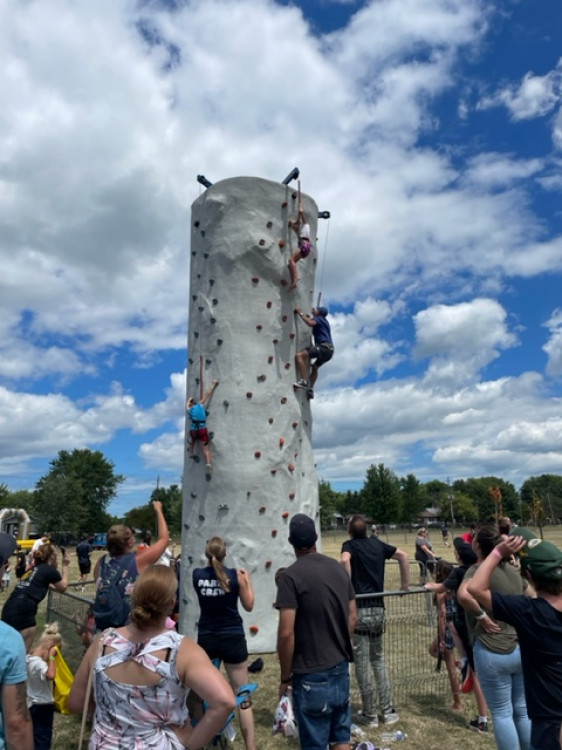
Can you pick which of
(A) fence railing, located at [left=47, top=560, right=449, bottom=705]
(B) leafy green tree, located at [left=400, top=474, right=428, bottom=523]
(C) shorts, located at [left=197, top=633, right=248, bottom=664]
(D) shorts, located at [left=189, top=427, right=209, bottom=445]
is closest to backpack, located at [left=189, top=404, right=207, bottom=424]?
(D) shorts, located at [left=189, top=427, right=209, bottom=445]

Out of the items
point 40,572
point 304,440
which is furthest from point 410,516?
point 40,572

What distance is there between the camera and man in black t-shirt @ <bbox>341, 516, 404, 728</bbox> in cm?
617

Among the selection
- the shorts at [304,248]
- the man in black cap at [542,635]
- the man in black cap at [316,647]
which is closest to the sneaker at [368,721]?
the man in black cap at [316,647]

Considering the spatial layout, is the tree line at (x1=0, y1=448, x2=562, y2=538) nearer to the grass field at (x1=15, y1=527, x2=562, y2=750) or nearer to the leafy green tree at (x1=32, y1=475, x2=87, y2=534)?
the leafy green tree at (x1=32, y1=475, x2=87, y2=534)

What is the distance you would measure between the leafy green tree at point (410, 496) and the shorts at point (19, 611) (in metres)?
67.1

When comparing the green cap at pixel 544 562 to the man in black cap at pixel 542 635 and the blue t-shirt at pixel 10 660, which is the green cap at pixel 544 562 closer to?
the man in black cap at pixel 542 635

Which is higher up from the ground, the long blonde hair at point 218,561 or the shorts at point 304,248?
the shorts at point 304,248

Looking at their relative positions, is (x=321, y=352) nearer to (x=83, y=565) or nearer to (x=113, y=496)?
(x=83, y=565)

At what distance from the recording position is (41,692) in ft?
15.1

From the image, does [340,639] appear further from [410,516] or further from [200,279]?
[410,516]

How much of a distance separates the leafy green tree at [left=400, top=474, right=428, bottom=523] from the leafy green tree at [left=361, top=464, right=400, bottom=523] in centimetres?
801

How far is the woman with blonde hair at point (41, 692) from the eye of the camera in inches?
181

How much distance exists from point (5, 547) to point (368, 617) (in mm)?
4231

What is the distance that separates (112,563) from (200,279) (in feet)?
23.1
